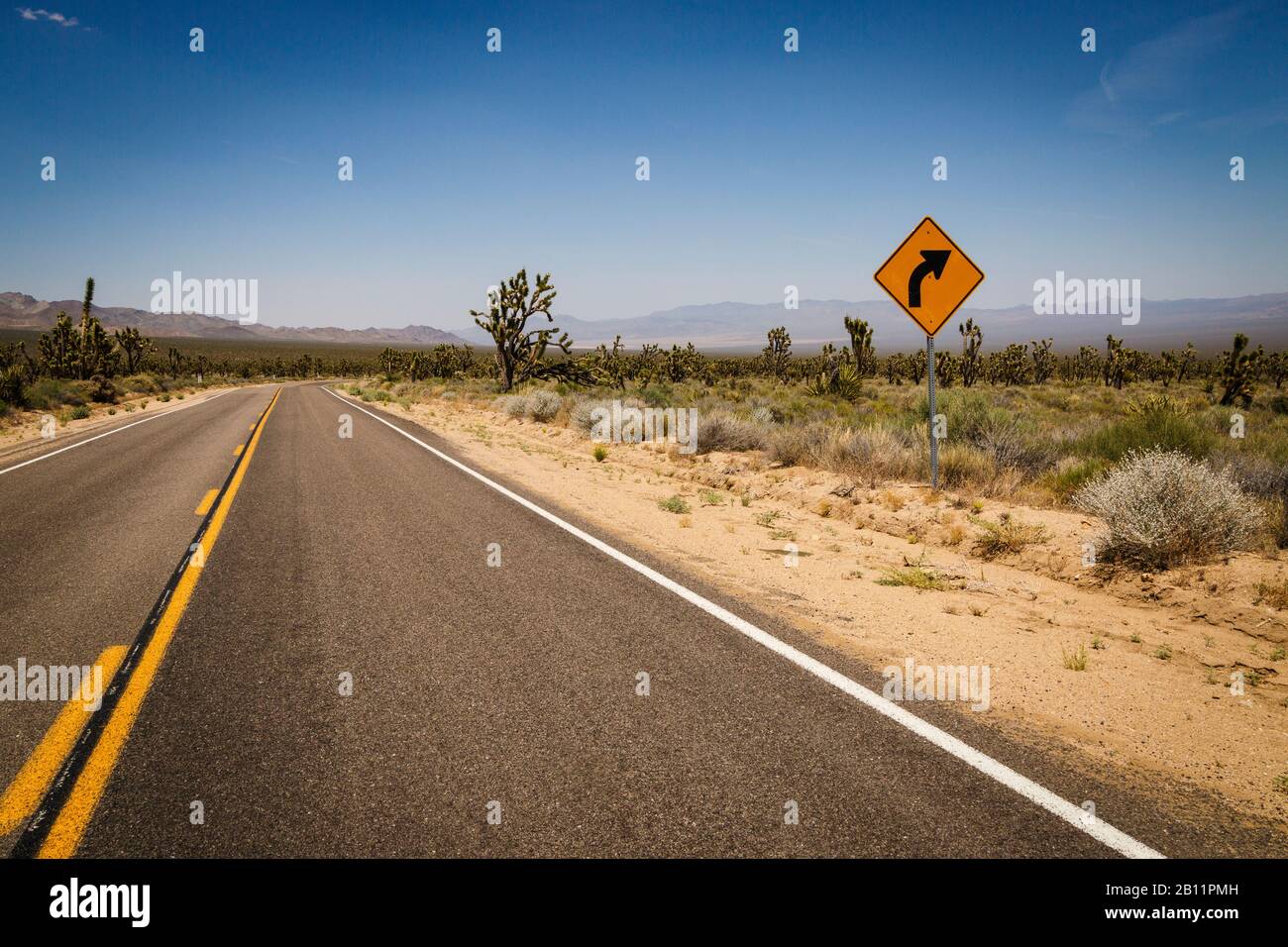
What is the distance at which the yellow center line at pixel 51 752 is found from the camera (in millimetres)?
2781

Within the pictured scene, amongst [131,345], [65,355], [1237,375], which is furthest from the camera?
[131,345]

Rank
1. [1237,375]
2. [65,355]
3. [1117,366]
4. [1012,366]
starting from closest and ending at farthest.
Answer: [1237,375] → [65,355] → [1117,366] → [1012,366]

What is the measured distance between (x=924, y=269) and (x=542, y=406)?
14.8 metres

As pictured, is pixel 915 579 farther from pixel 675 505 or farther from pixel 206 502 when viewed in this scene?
pixel 206 502

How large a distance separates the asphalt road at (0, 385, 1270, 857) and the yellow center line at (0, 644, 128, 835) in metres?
0.10

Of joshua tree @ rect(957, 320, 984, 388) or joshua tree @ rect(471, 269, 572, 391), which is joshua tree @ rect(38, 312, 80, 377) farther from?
joshua tree @ rect(957, 320, 984, 388)

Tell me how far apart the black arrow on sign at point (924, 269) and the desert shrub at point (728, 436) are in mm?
5444

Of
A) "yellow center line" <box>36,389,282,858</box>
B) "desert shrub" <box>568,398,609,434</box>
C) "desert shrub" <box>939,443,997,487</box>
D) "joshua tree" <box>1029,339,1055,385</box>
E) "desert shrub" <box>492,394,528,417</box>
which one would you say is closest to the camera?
"yellow center line" <box>36,389,282,858</box>

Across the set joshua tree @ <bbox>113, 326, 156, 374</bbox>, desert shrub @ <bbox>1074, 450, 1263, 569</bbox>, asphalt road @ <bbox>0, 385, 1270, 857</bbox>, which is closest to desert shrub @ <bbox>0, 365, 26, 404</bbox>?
asphalt road @ <bbox>0, 385, 1270, 857</bbox>

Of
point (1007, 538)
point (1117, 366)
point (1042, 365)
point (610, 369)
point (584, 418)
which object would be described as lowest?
point (1007, 538)

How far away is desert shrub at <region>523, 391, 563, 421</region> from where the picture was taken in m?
21.3

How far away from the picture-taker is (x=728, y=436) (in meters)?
14.1

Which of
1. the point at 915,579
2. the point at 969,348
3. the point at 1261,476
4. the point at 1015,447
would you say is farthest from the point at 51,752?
the point at 969,348
